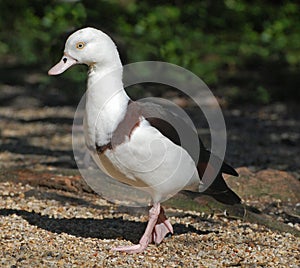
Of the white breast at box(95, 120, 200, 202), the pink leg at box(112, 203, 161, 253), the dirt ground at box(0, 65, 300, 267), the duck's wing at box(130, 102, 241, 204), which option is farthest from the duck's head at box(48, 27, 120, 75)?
the dirt ground at box(0, 65, 300, 267)

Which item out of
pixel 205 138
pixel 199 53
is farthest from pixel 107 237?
pixel 199 53

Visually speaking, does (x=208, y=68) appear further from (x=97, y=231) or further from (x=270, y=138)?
(x=97, y=231)

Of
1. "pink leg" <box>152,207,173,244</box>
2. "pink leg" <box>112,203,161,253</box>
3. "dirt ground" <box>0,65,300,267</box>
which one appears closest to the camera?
"pink leg" <box>112,203,161,253</box>

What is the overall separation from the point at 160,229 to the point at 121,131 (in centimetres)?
88

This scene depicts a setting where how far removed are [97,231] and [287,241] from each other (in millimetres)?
1323

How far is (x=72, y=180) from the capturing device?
623 cm

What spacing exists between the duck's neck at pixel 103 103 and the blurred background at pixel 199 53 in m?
3.96

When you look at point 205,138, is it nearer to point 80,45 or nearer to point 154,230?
point 154,230

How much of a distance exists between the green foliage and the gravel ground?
4.43 metres

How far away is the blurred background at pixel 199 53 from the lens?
9492mm

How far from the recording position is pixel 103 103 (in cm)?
447

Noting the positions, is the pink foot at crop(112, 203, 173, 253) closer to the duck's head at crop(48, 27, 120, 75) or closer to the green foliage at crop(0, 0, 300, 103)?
the duck's head at crop(48, 27, 120, 75)

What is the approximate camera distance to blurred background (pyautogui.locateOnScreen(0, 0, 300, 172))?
9.49 meters

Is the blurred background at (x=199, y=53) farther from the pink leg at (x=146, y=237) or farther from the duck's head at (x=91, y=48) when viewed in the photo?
the duck's head at (x=91, y=48)
